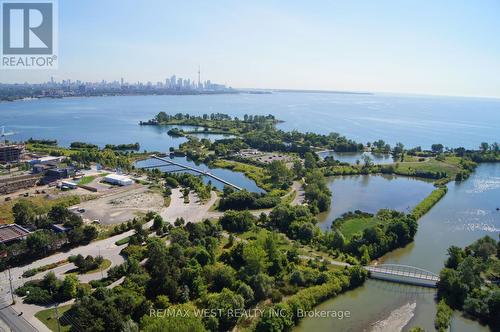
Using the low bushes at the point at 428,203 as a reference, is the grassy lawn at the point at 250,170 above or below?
above

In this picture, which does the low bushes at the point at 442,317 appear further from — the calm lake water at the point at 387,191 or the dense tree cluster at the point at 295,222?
the dense tree cluster at the point at 295,222

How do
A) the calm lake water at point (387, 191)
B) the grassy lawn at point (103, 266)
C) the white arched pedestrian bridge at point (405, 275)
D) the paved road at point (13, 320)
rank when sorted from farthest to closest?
the white arched pedestrian bridge at point (405, 275) < the grassy lawn at point (103, 266) < the calm lake water at point (387, 191) < the paved road at point (13, 320)

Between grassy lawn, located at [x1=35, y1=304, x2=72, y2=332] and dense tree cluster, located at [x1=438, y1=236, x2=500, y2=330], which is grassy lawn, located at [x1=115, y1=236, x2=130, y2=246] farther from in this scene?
dense tree cluster, located at [x1=438, y1=236, x2=500, y2=330]

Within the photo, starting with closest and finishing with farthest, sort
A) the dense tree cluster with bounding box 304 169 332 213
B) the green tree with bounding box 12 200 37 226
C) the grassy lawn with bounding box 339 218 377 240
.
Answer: the green tree with bounding box 12 200 37 226 < the grassy lawn with bounding box 339 218 377 240 < the dense tree cluster with bounding box 304 169 332 213

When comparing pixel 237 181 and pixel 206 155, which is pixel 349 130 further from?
pixel 237 181

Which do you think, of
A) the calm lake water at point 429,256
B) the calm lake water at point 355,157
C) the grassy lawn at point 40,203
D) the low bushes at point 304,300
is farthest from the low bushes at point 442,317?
the calm lake water at point 355,157

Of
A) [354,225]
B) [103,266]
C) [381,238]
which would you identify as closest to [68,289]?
[103,266]

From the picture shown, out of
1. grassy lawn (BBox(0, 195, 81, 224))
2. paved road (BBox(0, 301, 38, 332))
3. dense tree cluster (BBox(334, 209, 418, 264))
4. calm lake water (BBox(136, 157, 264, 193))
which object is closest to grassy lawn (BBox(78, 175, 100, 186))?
grassy lawn (BBox(0, 195, 81, 224))

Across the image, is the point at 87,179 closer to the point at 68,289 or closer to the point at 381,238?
the point at 68,289
